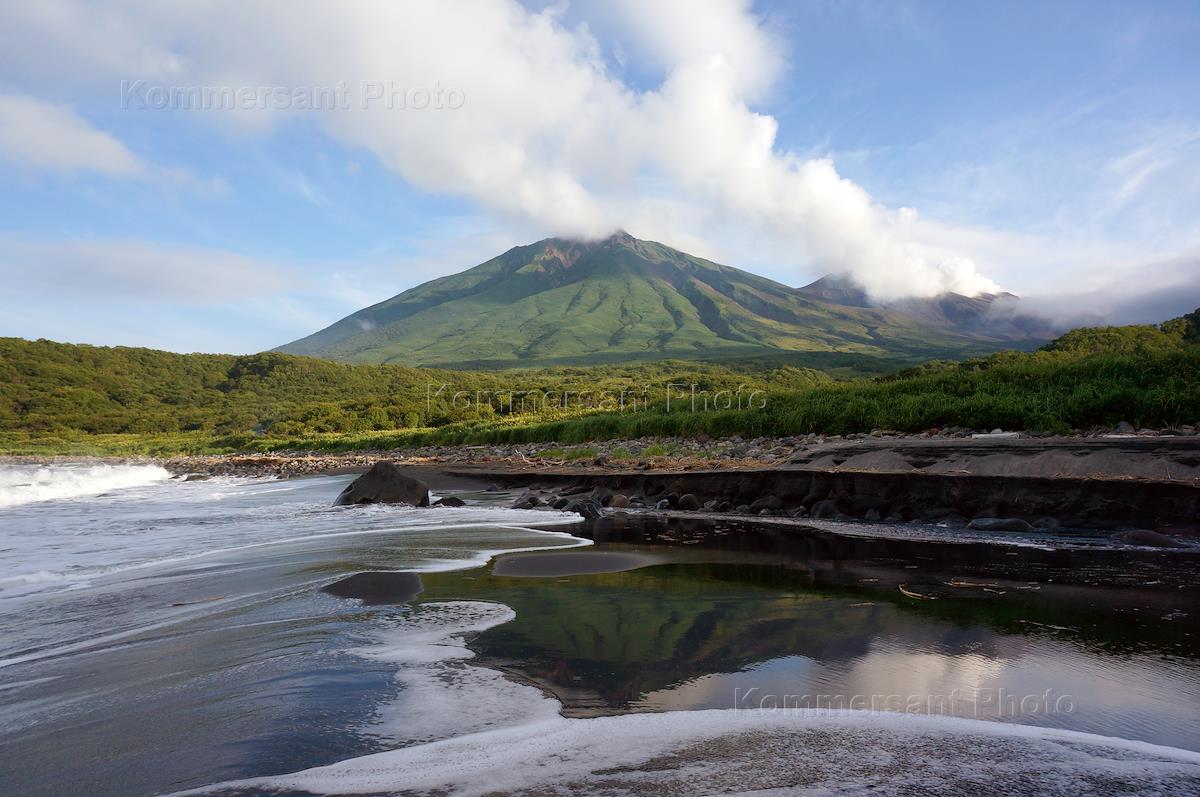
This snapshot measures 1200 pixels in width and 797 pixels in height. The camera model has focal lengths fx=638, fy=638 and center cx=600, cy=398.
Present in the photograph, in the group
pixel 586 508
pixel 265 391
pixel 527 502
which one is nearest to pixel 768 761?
pixel 586 508

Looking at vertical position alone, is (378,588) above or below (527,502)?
above

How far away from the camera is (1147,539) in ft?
22.0

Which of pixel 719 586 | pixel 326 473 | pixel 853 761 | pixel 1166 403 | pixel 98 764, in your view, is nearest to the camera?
pixel 853 761

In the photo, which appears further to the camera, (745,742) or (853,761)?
(745,742)

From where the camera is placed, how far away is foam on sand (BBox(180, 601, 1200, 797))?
2227 millimetres

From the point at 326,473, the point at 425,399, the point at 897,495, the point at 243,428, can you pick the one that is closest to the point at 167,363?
the point at 243,428

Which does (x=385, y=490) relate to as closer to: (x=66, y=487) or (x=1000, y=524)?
(x=1000, y=524)

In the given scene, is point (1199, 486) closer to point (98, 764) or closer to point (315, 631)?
point (315, 631)

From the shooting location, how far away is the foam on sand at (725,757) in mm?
2227

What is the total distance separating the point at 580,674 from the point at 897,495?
7317mm

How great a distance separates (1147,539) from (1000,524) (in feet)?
4.69

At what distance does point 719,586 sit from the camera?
5582mm

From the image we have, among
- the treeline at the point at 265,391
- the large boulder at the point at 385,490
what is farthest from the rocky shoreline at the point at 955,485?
the treeline at the point at 265,391

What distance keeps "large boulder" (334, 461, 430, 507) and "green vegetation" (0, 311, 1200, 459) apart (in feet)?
29.5
